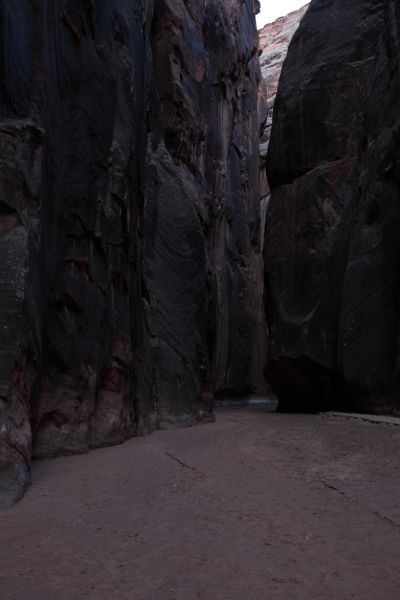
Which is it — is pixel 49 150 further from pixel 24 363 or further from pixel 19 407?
pixel 19 407

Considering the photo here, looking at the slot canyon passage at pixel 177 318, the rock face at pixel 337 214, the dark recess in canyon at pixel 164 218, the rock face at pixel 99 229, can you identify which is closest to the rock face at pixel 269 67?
the dark recess in canyon at pixel 164 218

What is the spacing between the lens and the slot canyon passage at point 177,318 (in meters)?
2.98

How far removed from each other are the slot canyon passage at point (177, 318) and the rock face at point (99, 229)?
0.03 meters

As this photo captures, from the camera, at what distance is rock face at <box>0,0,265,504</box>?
518 centimetres

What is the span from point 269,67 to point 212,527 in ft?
139

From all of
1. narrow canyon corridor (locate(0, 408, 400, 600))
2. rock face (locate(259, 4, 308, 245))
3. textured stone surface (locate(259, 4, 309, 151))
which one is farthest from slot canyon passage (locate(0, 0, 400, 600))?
textured stone surface (locate(259, 4, 309, 151))

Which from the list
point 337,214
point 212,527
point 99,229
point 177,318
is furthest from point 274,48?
point 212,527

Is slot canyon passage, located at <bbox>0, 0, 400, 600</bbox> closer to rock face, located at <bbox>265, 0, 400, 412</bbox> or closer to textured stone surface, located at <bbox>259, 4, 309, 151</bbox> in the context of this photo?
rock face, located at <bbox>265, 0, 400, 412</bbox>

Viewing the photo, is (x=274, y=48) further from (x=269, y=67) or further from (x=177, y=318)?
(x=177, y=318)

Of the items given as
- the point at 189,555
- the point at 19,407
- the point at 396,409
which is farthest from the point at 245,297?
the point at 189,555

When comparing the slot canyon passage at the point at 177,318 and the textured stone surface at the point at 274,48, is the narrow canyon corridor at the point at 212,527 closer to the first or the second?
the slot canyon passage at the point at 177,318

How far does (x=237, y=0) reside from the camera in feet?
78.4

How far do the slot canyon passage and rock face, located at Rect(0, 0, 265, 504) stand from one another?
0.03 m

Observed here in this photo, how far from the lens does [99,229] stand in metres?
7.60
